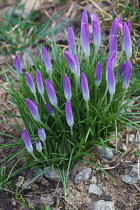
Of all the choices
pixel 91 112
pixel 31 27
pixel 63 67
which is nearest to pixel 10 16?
pixel 31 27

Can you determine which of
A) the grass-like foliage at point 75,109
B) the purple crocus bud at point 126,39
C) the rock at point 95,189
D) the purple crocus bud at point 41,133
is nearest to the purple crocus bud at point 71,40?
the grass-like foliage at point 75,109

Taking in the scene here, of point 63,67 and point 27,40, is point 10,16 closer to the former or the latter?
point 27,40

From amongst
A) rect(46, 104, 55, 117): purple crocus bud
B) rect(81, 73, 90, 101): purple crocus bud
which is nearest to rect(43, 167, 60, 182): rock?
rect(46, 104, 55, 117): purple crocus bud

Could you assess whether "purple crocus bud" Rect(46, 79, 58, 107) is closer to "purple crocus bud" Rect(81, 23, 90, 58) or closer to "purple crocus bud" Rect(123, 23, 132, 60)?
"purple crocus bud" Rect(81, 23, 90, 58)

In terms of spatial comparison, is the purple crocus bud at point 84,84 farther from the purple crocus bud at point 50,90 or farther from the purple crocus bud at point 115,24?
the purple crocus bud at point 115,24

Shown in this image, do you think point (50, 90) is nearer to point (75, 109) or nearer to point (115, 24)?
point (75, 109)

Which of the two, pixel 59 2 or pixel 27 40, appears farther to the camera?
pixel 59 2

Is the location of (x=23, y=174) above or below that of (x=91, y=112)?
below

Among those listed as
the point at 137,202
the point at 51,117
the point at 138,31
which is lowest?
the point at 137,202
